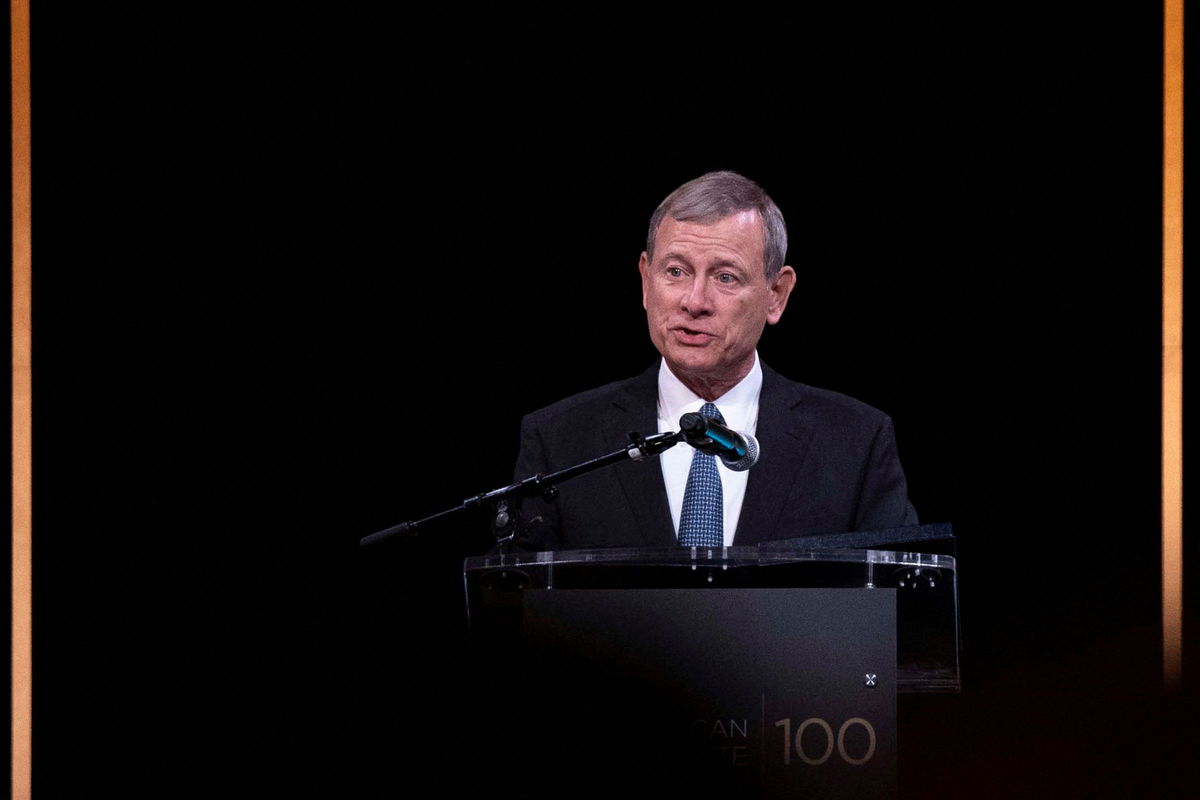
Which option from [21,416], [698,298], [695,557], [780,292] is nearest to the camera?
[695,557]

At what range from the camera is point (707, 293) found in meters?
3.10

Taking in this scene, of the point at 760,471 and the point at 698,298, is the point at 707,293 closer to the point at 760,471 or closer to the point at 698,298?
the point at 698,298

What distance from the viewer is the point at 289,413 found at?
141 inches

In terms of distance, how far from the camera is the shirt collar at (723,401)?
10.2 ft

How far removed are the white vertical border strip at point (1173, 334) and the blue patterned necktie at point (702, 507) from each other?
4.65 ft

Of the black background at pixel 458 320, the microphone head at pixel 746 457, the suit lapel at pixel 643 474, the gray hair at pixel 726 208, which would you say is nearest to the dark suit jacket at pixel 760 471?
the suit lapel at pixel 643 474

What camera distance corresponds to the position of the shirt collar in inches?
122

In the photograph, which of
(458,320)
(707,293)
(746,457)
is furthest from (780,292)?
(746,457)

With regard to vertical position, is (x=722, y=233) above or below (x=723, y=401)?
above

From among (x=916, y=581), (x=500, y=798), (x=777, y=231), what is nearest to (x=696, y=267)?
(x=777, y=231)

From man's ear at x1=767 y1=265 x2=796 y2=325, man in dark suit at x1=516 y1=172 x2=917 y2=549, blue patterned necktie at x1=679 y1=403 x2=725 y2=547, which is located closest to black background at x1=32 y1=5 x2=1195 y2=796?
man's ear at x1=767 y1=265 x2=796 y2=325

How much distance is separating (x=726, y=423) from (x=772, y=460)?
0.52 feet

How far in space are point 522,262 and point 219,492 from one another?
0.99 metres

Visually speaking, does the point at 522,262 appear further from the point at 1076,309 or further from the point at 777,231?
the point at 1076,309
